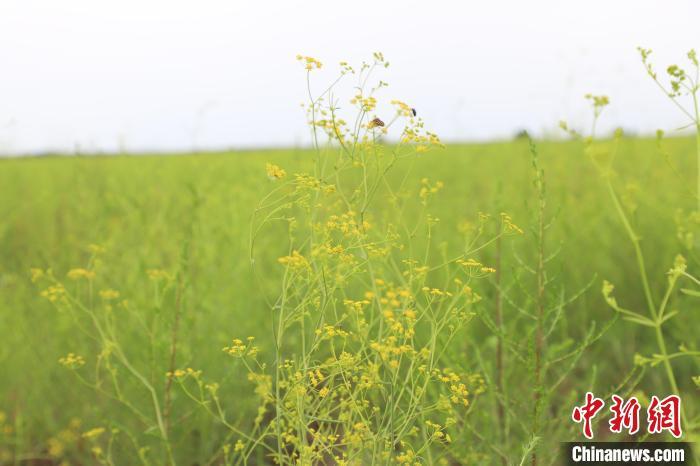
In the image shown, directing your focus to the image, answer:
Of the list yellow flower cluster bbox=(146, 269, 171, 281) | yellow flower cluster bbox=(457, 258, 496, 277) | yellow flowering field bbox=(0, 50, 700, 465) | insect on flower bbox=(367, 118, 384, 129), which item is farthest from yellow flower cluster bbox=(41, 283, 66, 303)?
yellow flower cluster bbox=(457, 258, 496, 277)

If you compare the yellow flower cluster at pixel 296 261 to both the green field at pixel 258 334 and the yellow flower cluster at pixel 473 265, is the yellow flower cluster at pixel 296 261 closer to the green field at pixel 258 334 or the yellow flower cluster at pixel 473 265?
the green field at pixel 258 334

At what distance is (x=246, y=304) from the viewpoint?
2.97m

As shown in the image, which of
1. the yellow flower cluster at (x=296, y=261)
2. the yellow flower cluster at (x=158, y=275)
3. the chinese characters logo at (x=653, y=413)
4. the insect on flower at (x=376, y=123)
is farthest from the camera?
the yellow flower cluster at (x=158, y=275)

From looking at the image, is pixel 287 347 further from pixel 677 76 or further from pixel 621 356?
pixel 677 76

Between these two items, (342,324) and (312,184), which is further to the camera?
(342,324)

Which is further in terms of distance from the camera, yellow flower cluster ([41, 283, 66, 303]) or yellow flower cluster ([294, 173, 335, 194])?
yellow flower cluster ([41, 283, 66, 303])

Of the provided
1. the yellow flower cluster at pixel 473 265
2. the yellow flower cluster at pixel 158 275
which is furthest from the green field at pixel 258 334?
the yellow flower cluster at pixel 473 265

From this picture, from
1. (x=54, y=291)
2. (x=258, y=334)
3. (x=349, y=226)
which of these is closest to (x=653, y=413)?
(x=349, y=226)

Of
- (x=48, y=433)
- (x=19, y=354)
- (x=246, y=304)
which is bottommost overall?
(x=48, y=433)

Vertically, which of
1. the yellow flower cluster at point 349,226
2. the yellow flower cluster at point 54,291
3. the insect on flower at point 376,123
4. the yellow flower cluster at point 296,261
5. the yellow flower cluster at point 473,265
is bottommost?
the yellow flower cluster at point 54,291

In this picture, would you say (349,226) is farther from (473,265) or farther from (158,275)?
(158,275)

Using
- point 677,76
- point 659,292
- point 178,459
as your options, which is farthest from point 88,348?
point 659,292

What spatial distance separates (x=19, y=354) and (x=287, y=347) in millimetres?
1241

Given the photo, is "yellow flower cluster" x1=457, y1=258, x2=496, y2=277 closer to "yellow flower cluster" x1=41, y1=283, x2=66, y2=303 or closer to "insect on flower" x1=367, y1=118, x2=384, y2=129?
"insect on flower" x1=367, y1=118, x2=384, y2=129
